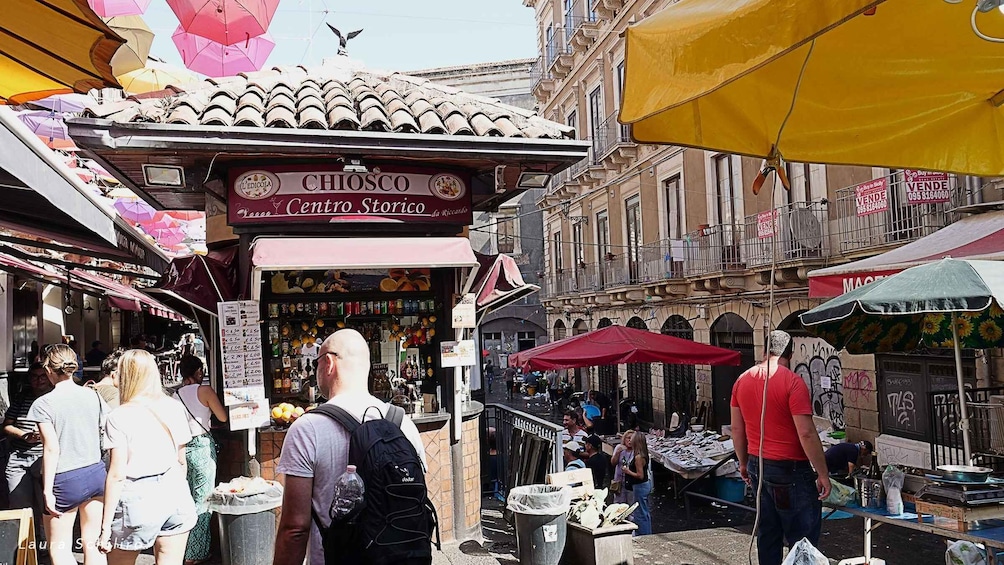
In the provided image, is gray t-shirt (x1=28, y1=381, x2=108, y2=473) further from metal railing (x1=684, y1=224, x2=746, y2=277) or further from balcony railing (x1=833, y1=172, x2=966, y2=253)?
metal railing (x1=684, y1=224, x2=746, y2=277)

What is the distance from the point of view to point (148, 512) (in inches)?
191

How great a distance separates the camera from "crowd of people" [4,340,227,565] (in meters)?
4.80

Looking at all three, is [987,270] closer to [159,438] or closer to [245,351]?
[159,438]

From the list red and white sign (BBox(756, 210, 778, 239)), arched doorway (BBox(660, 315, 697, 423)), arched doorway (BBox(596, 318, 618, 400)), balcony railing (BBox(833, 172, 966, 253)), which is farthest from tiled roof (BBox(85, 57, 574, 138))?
arched doorway (BBox(596, 318, 618, 400))

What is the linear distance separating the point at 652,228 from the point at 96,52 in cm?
2033

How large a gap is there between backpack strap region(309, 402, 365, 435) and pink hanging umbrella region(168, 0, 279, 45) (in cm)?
737

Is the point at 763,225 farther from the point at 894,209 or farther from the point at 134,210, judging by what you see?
the point at 134,210

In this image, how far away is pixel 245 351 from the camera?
24.5 ft

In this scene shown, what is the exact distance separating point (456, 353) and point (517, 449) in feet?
6.71

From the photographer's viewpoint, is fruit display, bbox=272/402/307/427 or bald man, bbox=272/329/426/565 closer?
bald man, bbox=272/329/426/565

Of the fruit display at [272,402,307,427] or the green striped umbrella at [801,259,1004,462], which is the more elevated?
the green striped umbrella at [801,259,1004,462]

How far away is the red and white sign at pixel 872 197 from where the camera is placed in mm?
12633

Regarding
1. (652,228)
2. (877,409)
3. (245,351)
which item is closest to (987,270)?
(245,351)

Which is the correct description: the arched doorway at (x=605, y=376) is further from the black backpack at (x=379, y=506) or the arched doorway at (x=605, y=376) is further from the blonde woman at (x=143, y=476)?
the black backpack at (x=379, y=506)
